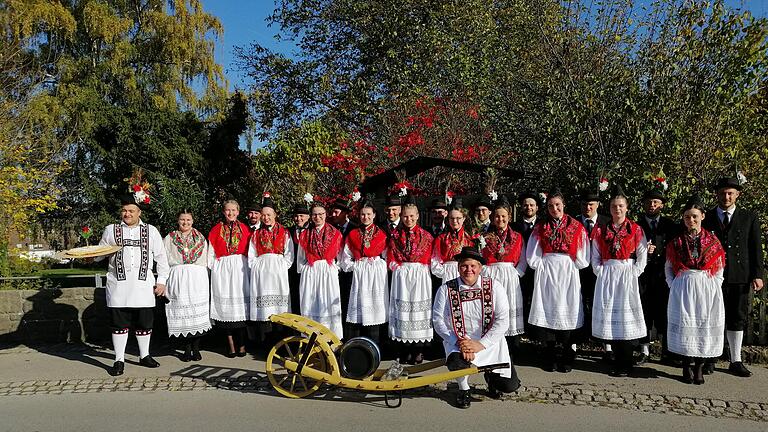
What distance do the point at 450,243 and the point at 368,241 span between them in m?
0.94

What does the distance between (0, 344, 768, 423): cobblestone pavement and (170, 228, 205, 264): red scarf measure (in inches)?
49.5

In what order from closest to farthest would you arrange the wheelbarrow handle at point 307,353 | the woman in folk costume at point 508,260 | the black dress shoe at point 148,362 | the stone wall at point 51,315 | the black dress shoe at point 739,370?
the wheelbarrow handle at point 307,353, the black dress shoe at point 739,370, the woman in folk costume at point 508,260, the black dress shoe at point 148,362, the stone wall at point 51,315

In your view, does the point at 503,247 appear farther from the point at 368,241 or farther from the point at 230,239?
the point at 230,239

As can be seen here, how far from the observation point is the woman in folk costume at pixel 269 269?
673 cm

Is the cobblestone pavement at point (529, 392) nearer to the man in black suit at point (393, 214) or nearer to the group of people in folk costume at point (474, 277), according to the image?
the group of people in folk costume at point (474, 277)

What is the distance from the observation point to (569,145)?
7434 mm

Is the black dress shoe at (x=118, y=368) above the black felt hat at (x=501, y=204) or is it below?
below

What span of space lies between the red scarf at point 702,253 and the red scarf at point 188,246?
534 centimetres

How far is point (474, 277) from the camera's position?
508 centimetres

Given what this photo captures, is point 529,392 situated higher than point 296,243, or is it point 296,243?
point 296,243

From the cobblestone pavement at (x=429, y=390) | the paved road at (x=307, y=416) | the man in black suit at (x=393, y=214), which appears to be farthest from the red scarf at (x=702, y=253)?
the man in black suit at (x=393, y=214)

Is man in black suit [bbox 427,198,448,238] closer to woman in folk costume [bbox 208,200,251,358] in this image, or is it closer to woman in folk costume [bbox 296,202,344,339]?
woman in folk costume [bbox 296,202,344,339]

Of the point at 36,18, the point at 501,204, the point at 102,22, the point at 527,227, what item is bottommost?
the point at 527,227

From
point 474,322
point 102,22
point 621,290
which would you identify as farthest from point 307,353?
point 102,22
